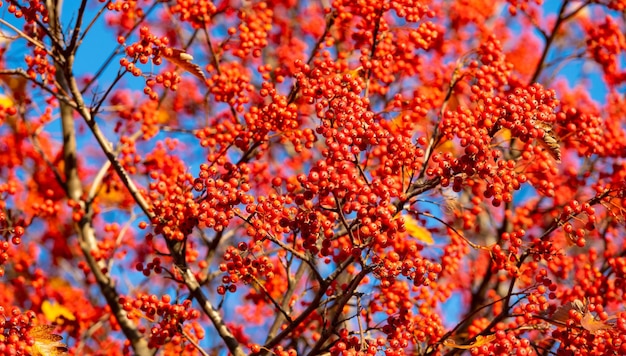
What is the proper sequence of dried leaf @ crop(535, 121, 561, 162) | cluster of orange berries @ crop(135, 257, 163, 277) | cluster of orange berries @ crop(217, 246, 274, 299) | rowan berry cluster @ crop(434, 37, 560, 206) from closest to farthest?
1. rowan berry cluster @ crop(434, 37, 560, 206)
2. dried leaf @ crop(535, 121, 561, 162)
3. cluster of orange berries @ crop(217, 246, 274, 299)
4. cluster of orange berries @ crop(135, 257, 163, 277)

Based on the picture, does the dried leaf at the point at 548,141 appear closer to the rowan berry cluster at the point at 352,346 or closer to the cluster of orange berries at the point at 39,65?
the rowan berry cluster at the point at 352,346

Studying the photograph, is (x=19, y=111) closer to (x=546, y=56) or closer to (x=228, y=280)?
(x=228, y=280)

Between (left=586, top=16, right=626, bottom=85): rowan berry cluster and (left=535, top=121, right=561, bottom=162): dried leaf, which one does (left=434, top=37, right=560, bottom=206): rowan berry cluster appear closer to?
(left=535, top=121, right=561, bottom=162): dried leaf

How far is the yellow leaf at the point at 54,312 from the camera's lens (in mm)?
9633

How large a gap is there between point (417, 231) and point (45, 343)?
4.30 m

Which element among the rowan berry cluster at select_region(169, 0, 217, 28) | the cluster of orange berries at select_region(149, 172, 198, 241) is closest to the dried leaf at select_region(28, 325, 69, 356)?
the cluster of orange berries at select_region(149, 172, 198, 241)

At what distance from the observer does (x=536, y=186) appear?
6.87 meters

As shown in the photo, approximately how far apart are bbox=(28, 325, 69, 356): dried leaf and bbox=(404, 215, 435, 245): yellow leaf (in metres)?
3.97

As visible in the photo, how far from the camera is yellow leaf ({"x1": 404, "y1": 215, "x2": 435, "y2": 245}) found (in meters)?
8.66

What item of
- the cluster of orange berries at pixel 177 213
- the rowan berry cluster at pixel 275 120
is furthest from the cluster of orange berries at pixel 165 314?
the rowan berry cluster at pixel 275 120

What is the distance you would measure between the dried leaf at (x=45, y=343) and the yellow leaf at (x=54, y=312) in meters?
3.27

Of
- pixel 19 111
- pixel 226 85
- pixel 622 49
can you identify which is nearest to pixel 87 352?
pixel 19 111

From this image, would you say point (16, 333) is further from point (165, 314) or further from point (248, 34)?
point (248, 34)

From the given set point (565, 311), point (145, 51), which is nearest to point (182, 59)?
point (145, 51)
